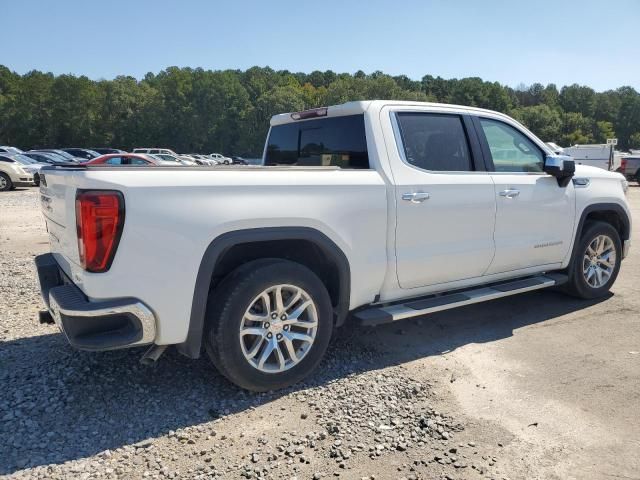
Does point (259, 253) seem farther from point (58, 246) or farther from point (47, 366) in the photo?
point (47, 366)

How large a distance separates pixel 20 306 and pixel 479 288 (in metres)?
4.51

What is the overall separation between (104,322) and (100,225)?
0.54m

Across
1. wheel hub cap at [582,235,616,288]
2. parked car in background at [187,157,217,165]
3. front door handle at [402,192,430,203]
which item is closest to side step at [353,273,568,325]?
wheel hub cap at [582,235,616,288]

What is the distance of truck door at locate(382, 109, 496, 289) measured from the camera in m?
3.80

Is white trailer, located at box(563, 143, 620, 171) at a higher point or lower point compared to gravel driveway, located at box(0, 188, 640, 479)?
higher

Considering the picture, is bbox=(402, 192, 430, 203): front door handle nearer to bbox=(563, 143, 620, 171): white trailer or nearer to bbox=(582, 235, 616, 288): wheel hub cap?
bbox=(582, 235, 616, 288): wheel hub cap

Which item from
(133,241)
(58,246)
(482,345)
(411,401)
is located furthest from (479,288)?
(58,246)

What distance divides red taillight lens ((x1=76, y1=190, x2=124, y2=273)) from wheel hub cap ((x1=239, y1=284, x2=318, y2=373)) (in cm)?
90

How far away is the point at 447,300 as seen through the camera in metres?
4.15

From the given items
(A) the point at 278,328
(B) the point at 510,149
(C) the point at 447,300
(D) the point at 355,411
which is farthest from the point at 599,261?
(A) the point at 278,328

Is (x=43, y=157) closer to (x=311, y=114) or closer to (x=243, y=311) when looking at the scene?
(x=311, y=114)

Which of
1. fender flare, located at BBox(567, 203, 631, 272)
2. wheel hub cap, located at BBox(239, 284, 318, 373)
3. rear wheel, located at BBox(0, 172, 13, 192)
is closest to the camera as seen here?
wheel hub cap, located at BBox(239, 284, 318, 373)

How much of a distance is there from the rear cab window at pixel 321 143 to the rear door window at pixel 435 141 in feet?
1.15

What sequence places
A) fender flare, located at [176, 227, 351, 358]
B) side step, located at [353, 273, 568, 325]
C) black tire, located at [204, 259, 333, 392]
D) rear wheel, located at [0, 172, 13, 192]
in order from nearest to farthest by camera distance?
fender flare, located at [176, 227, 351, 358], black tire, located at [204, 259, 333, 392], side step, located at [353, 273, 568, 325], rear wheel, located at [0, 172, 13, 192]
